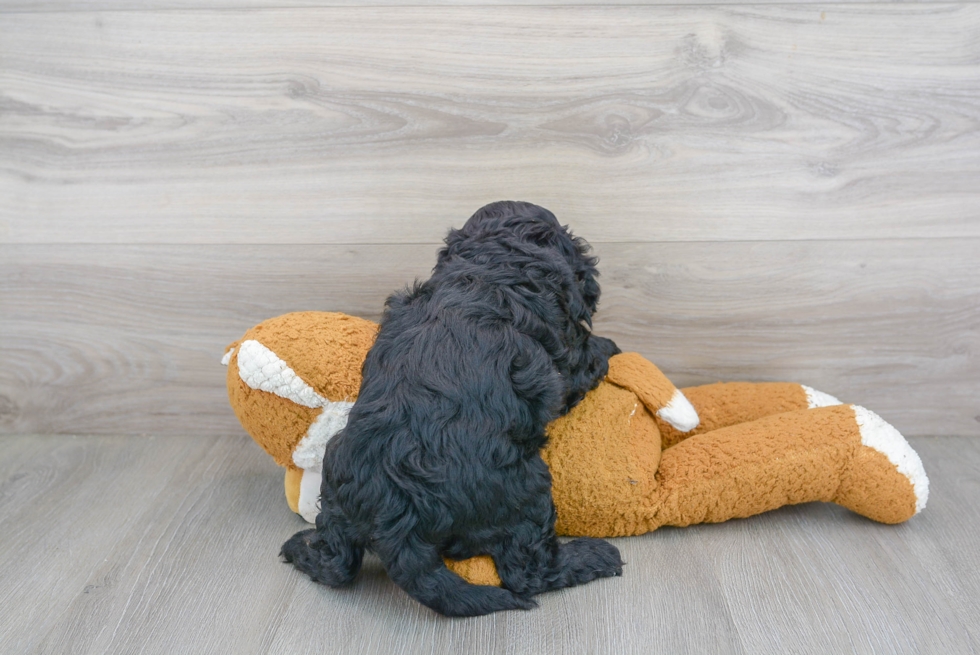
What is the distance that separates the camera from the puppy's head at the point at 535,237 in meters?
1.28

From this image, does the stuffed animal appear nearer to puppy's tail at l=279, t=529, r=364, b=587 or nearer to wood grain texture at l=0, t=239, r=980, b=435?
puppy's tail at l=279, t=529, r=364, b=587

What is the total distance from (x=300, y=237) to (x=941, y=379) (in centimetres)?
150

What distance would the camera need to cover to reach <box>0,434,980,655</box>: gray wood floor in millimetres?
1147

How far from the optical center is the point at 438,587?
1134 millimetres

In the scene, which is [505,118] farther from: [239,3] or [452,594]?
[452,594]

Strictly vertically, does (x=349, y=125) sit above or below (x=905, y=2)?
below

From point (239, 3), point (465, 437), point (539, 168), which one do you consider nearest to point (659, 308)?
point (539, 168)

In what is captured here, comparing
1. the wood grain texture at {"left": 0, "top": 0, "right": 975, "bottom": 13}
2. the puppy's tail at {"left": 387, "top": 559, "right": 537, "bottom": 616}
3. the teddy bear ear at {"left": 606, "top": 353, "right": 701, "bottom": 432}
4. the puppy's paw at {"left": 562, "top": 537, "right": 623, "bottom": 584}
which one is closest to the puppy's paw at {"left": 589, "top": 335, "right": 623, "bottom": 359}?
the teddy bear ear at {"left": 606, "top": 353, "right": 701, "bottom": 432}

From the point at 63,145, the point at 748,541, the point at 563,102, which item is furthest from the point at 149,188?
the point at 748,541

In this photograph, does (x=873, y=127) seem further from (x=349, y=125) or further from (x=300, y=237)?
(x=300, y=237)

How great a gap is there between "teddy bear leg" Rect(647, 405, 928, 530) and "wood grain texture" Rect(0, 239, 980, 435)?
370mm

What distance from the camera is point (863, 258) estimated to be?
167 centimetres

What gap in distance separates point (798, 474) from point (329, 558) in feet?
2.71

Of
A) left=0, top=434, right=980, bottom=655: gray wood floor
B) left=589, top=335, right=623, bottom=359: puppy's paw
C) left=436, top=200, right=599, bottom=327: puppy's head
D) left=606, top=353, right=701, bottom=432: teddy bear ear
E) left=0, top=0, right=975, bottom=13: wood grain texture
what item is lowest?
left=0, top=434, right=980, bottom=655: gray wood floor
